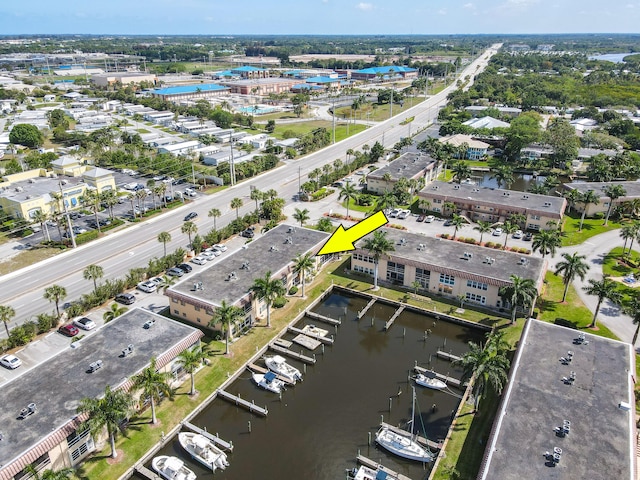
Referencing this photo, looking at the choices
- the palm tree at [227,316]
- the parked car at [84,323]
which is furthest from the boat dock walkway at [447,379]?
the parked car at [84,323]

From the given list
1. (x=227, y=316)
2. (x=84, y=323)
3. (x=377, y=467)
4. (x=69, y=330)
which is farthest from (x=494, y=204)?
(x=69, y=330)

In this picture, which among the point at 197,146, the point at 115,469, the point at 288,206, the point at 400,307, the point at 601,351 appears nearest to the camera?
the point at 115,469

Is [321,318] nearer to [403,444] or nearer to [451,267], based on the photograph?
[451,267]

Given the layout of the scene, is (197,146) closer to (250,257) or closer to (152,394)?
(250,257)

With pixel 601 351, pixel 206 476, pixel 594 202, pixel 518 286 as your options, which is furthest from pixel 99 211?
pixel 594 202

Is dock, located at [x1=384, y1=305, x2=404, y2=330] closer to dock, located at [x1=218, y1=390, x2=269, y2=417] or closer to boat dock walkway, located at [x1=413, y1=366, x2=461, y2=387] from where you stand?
boat dock walkway, located at [x1=413, y1=366, x2=461, y2=387]
